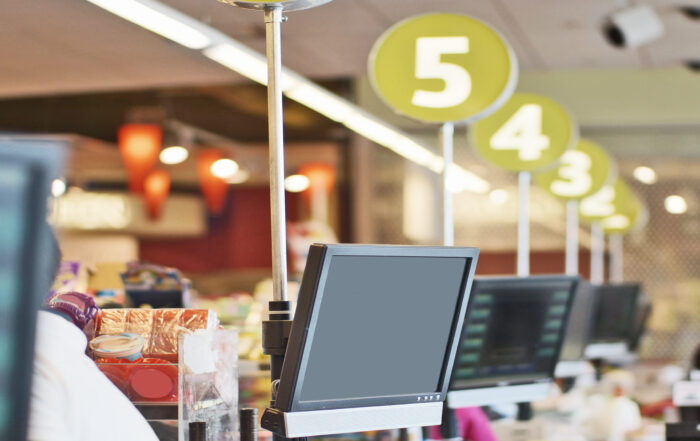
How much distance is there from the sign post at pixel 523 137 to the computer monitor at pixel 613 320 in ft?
3.08

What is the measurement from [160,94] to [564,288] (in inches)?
328

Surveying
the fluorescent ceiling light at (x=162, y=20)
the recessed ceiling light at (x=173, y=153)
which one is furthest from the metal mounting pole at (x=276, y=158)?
the recessed ceiling light at (x=173, y=153)

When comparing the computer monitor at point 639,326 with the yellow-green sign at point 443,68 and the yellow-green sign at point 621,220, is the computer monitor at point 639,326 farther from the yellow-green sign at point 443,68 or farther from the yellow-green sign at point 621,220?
the yellow-green sign at point 443,68

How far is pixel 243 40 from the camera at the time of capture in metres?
7.68

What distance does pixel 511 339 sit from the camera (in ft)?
11.1

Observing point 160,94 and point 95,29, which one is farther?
point 160,94

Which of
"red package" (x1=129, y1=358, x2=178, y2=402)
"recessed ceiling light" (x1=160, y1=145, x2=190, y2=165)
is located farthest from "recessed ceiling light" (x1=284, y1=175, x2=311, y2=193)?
"red package" (x1=129, y1=358, x2=178, y2=402)

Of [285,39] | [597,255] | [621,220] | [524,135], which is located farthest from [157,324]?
[621,220]

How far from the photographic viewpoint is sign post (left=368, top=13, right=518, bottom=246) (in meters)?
3.43

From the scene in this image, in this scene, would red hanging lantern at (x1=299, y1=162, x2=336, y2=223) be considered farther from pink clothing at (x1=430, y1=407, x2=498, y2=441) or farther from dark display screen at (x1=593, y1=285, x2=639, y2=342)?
pink clothing at (x1=430, y1=407, x2=498, y2=441)

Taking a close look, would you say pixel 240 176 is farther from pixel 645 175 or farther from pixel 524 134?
pixel 524 134

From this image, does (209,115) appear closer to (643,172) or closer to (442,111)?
(643,172)

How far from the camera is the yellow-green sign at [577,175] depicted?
279 inches

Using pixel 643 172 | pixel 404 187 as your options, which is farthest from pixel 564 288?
pixel 643 172
